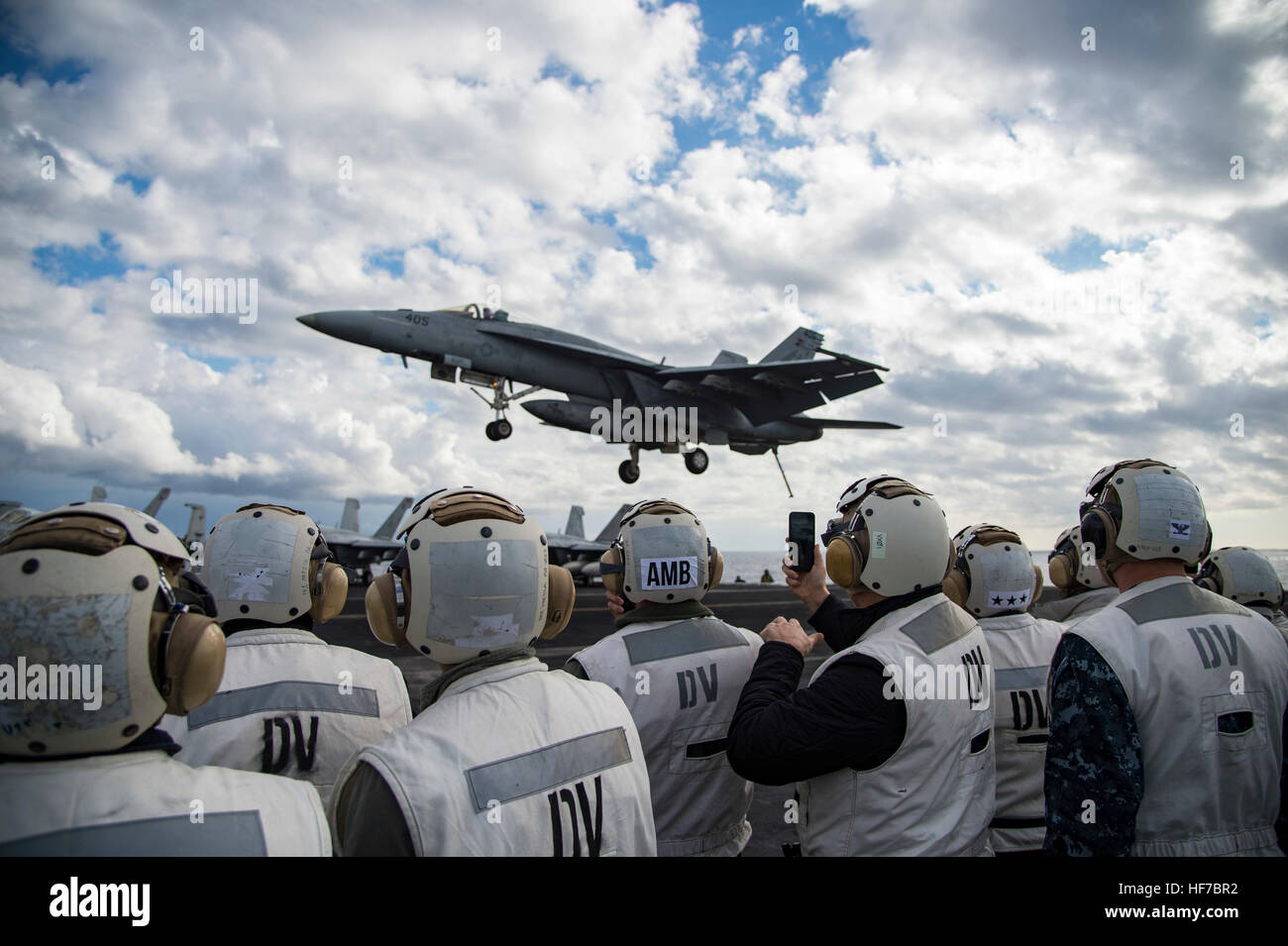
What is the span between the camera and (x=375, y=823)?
1806 mm

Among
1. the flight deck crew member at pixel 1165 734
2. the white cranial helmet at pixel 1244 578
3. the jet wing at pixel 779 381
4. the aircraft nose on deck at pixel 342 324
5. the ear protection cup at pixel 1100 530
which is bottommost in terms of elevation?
the flight deck crew member at pixel 1165 734

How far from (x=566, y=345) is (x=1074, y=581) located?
68.1 feet

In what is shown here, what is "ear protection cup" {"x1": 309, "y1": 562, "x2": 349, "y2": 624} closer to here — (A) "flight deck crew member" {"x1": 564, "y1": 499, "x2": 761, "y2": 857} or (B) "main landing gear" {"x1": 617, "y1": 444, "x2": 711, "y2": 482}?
(A) "flight deck crew member" {"x1": 564, "y1": 499, "x2": 761, "y2": 857}

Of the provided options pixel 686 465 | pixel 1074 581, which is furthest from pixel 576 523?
pixel 1074 581

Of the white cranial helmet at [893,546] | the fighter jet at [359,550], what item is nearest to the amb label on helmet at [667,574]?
the white cranial helmet at [893,546]

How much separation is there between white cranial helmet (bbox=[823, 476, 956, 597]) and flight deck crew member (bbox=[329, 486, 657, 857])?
1208mm

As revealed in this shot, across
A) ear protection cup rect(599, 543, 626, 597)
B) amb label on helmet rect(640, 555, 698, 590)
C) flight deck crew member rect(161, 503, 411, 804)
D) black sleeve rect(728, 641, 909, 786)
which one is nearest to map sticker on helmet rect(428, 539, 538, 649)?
black sleeve rect(728, 641, 909, 786)

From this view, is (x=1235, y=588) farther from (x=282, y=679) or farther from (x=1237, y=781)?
(x=282, y=679)

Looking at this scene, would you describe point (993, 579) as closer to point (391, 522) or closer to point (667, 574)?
point (667, 574)

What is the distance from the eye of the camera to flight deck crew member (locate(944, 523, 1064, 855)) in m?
3.85

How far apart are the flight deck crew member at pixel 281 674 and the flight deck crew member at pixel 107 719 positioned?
4.55ft

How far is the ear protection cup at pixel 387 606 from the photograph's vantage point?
2326 millimetres

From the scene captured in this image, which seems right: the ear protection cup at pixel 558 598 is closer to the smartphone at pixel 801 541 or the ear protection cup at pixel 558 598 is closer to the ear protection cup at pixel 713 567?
the smartphone at pixel 801 541

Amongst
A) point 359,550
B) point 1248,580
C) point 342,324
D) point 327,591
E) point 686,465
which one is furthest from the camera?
point 359,550
